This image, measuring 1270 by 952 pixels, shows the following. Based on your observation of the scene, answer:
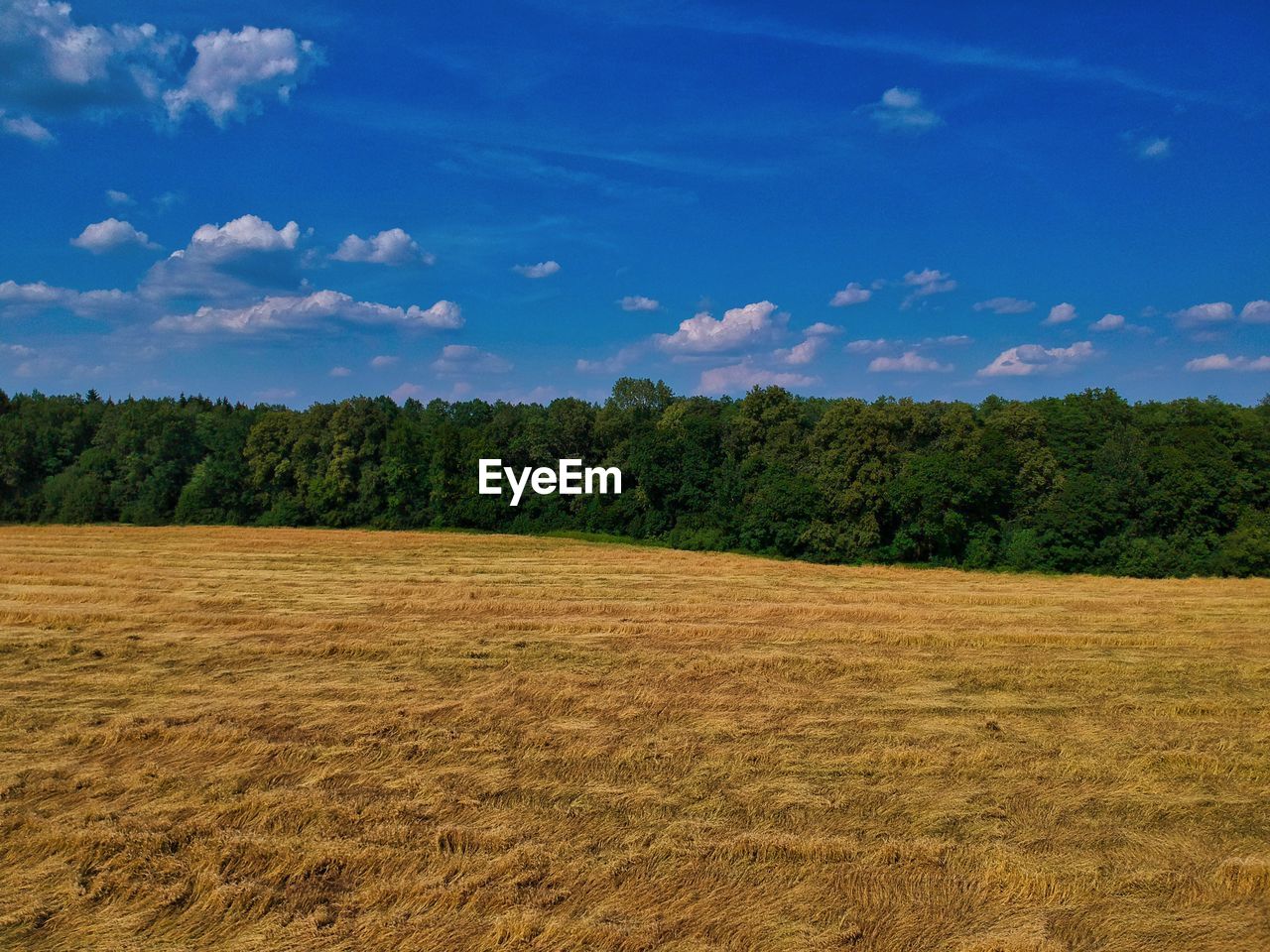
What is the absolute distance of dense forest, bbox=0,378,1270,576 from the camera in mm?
39844

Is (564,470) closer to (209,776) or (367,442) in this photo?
(367,442)

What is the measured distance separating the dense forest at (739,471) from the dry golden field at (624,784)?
2049cm

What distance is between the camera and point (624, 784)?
9.75 meters

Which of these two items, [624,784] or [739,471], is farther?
[739,471]

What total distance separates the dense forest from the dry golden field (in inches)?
807

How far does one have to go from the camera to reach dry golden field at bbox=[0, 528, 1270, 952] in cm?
688

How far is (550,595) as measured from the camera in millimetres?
26078

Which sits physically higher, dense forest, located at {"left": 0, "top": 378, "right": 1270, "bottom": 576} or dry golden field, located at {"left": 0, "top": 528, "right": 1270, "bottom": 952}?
dense forest, located at {"left": 0, "top": 378, "right": 1270, "bottom": 576}

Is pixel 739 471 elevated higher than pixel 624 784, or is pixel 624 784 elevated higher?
pixel 739 471

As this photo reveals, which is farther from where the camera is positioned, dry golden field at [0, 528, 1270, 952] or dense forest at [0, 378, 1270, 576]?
dense forest at [0, 378, 1270, 576]

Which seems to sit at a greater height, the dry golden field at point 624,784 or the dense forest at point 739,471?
the dense forest at point 739,471

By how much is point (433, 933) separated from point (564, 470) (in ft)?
161

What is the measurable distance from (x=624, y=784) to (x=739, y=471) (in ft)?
127

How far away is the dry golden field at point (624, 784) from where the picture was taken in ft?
22.6
